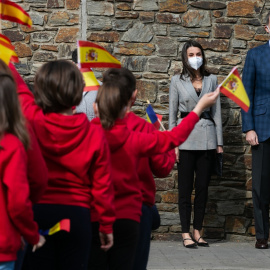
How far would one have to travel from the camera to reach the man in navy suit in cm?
788

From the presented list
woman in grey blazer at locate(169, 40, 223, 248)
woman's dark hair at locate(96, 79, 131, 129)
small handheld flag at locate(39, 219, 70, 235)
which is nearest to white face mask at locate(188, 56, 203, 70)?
woman in grey blazer at locate(169, 40, 223, 248)

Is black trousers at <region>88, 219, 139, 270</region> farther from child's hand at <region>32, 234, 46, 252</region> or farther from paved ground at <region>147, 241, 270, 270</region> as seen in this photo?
paved ground at <region>147, 241, 270, 270</region>

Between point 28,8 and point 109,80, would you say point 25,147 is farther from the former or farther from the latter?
point 28,8

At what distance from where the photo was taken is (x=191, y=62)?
8023 mm

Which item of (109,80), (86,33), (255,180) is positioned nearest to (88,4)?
(86,33)

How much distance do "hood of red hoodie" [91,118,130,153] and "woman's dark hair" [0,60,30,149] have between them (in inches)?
40.0

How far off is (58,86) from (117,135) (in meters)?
0.56

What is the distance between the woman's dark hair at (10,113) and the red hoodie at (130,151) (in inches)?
40.8

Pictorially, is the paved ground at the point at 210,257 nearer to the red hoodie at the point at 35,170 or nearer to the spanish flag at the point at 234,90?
the spanish flag at the point at 234,90

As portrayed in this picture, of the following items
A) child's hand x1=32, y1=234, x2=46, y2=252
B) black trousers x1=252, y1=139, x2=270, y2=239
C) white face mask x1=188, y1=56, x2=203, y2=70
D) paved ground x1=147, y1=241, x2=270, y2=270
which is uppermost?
white face mask x1=188, y1=56, x2=203, y2=70

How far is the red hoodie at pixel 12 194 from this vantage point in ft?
10.6

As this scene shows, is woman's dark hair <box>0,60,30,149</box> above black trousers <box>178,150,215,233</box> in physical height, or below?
above

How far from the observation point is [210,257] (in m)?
7.46

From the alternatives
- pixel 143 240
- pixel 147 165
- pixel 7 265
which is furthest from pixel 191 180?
pixel 7 265
